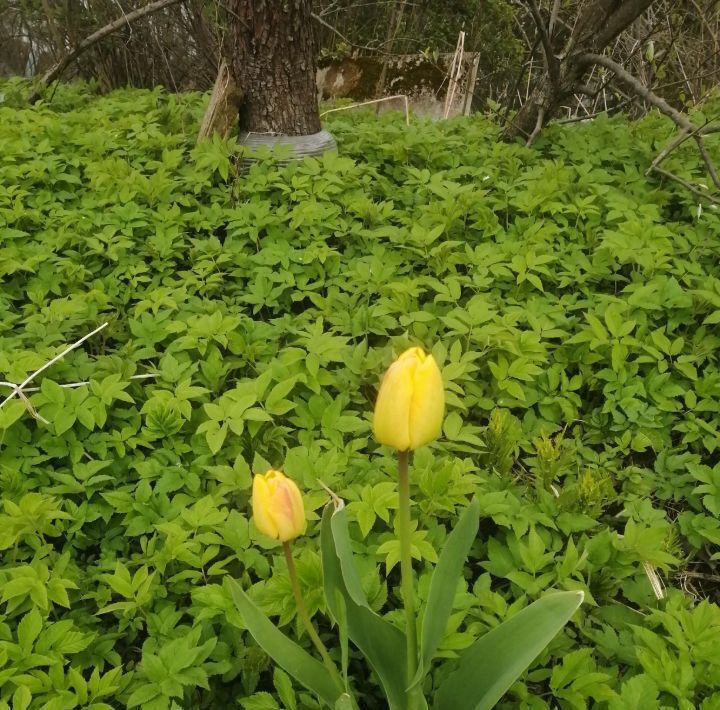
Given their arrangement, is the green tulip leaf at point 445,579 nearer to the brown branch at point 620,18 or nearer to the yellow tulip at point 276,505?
the yellow tulip at point 276,505

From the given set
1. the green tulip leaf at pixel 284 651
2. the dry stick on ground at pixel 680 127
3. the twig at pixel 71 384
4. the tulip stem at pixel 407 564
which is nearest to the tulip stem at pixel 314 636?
the green tulip leaf at pixel 284 651

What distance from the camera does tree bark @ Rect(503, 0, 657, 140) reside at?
319 centimetres

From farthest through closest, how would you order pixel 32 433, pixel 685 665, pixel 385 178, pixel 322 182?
1. pixel 385 178
2. pixel 322 182
3. pixel 32 433
4. pixel 685 665

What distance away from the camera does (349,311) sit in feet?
7.68

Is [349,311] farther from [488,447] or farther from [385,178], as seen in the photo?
[385,178]

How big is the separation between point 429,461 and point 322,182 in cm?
156

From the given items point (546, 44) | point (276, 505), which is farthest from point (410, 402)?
point (546, 44)

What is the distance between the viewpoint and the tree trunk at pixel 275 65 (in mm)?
2963

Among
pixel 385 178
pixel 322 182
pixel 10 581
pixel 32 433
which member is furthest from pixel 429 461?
pixel 385 178

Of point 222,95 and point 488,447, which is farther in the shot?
point 222,95

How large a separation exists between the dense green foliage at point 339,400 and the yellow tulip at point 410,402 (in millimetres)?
665

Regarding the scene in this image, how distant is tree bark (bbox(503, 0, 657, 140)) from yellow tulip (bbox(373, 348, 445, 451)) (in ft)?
9.79

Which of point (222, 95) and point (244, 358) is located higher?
point (222, 95)

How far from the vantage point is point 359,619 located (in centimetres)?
108
